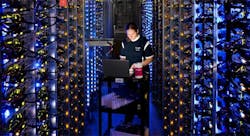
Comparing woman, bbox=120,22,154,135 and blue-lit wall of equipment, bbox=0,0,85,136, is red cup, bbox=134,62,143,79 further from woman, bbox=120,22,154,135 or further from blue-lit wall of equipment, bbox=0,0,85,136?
blue-lit wall of equipment, bbox=0,0,85,136

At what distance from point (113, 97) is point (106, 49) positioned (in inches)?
242

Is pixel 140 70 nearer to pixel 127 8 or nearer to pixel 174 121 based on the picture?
pixel 174 121

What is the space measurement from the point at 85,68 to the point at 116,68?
192 cm

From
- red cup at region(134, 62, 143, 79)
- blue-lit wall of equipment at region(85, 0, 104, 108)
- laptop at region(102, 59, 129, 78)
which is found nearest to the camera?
laptop at region(102, 59, 129, 78)

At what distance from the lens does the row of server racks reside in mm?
3660

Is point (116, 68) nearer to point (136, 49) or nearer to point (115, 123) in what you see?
point (115, 123)

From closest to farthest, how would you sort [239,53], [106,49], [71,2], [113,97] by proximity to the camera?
[239,53] < [113,97] < [71,2] < [106,49]

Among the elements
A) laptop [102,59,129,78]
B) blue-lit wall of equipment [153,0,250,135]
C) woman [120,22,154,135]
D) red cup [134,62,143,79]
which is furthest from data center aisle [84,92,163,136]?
laptop [102,59,129,78]

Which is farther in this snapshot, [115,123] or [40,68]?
[115,123]

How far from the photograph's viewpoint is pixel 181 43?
6148 millimetres

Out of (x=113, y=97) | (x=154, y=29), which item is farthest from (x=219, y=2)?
(x=154, y=29)

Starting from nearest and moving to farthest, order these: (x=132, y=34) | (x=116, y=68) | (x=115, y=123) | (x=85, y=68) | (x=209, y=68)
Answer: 1. (x=209, y=68)
2. (x=116, y=68)
3. (x=115, y=123)
4. (x=132, y=34)
5. (x=85, y=68)

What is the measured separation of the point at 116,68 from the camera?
6.49 metres

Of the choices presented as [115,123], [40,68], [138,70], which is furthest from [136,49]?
[40,68]
